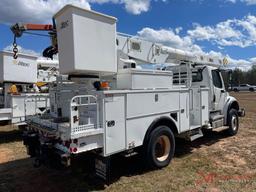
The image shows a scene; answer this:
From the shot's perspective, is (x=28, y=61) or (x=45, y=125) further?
(x=28, y=61)

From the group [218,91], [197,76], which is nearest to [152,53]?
[197,76]

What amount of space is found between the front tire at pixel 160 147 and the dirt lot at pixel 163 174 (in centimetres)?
19

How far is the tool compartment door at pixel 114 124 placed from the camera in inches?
181

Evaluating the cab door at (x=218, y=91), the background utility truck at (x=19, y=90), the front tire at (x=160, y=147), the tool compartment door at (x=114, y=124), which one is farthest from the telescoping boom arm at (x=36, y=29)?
the cab door at (x=218, y=91)

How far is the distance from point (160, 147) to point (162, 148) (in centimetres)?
6

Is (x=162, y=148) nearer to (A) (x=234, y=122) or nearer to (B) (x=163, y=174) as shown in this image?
(B) (x=163, y=174)

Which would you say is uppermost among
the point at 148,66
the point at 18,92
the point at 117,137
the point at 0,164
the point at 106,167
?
the point at 148,66

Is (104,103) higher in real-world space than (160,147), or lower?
higher

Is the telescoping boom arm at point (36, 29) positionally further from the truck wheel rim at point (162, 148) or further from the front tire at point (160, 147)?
the truck wheel rim at point (162, 148)

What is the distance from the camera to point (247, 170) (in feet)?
18.9

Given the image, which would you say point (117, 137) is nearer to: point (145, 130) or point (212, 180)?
point (145, 130)

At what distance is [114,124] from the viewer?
471cm

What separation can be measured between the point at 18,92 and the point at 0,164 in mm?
3399

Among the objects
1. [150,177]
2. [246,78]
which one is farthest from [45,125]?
[246,78]
